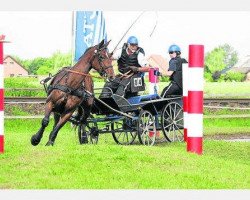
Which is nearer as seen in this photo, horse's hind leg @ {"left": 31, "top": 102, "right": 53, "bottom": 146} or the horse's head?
horse's hind leg @ {"left": 31, "top": 102, "right": 53, "bottom": 146}

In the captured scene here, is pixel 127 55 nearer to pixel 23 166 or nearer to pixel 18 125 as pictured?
pixel 23 166

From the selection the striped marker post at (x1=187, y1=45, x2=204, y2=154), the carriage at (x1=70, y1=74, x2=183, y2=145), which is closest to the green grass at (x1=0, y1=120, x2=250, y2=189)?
the striped marker post at (x1=187, y1=45, x2=204, y2=154)

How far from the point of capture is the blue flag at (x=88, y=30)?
22.0 meters

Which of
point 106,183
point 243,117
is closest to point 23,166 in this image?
point 106,183

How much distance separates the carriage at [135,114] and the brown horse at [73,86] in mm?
578

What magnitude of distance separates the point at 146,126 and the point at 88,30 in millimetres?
7078

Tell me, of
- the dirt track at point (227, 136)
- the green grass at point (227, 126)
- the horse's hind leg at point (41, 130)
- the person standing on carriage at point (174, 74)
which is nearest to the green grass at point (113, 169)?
the horse's hind leg at point (41, 130)

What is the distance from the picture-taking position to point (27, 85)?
3353cm

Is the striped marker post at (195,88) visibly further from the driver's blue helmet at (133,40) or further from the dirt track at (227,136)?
the dirt track at (227,136)

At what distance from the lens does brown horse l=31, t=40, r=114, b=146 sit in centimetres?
1433

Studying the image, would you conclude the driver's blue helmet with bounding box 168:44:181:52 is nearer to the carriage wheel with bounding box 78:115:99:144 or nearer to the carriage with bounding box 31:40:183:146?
the carriage with bounding box 31:40:183:146

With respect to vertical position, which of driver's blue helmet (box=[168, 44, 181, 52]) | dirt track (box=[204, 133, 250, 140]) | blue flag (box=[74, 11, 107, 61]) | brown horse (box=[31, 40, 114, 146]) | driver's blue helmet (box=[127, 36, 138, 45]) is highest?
blue flag (box=[74, 11, 107, 61])

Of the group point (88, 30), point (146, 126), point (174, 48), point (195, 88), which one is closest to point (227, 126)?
point (88, 30)

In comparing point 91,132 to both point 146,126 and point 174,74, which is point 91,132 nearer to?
point 146,126
